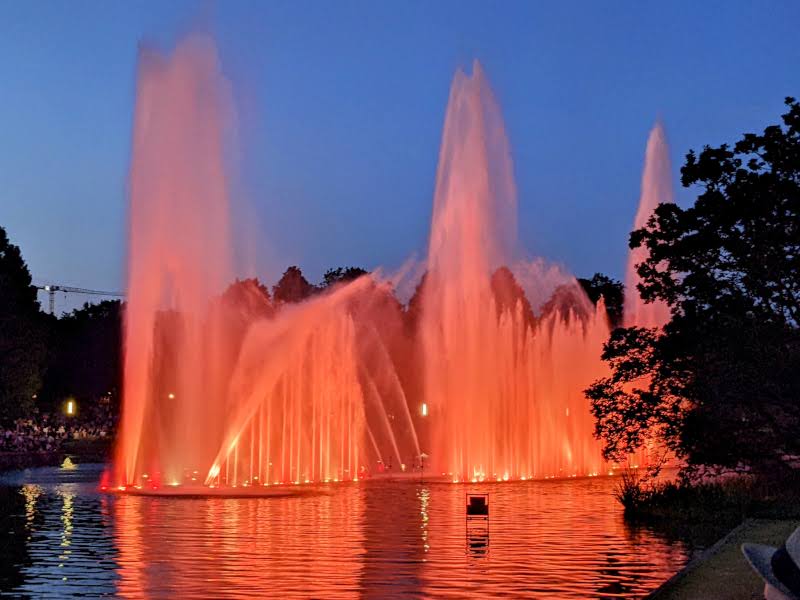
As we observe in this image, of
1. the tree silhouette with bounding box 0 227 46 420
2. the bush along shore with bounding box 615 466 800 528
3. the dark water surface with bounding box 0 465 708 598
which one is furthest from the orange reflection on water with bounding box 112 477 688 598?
the tree silhouette with bounding box 0 227 46 420

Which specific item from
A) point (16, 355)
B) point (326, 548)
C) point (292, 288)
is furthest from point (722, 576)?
point (292, 288)

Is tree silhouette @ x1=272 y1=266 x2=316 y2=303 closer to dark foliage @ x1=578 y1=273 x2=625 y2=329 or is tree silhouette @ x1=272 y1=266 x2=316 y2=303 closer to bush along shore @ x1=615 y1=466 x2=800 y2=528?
dark foliage @ x1=578 y1=273 x2=625 y2=329

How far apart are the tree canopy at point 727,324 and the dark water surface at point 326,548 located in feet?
9.13

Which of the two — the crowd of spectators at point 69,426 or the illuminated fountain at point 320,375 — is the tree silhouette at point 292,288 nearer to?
the crowd of spectators at point 69,426

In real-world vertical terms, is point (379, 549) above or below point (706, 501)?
below

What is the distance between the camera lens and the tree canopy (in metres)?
25.9

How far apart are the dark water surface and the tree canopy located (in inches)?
110

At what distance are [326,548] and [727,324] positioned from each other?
10915 mm

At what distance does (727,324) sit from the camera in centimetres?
2648

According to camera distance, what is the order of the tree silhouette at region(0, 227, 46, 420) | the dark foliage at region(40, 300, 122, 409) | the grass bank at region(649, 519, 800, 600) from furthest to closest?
1. the dark foliage at region(40, 300, 122, 409)
2. the tree silhouette at region(0, 227, 46, 420)
3. the grass bank at region(649, 519, 800, 600)

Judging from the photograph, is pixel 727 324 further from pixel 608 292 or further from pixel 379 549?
pixel 608 292

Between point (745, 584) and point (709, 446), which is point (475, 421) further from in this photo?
point (745, 584)

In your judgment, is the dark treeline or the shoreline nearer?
the shoreline

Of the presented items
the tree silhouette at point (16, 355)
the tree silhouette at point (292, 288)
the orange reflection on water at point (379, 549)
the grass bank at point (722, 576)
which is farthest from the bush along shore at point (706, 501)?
the tree silhouette at point (292, 288)
